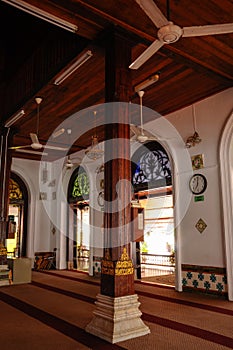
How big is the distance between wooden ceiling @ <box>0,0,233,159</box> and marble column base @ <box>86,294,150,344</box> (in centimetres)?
361

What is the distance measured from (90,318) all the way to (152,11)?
13.8 ft

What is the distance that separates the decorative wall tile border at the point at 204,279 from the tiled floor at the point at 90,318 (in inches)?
9.0

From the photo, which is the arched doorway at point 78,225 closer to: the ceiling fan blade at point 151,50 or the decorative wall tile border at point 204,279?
the decorative wall tile border at point 204,279

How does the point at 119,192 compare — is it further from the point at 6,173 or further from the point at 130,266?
the point at 6,173

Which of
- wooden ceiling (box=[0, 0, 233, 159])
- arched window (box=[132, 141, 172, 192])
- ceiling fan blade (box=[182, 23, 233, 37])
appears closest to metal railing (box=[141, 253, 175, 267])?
arched window (box=[132, 141, 172, 192])

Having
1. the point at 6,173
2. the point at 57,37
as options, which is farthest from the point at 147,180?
the point at 57,37

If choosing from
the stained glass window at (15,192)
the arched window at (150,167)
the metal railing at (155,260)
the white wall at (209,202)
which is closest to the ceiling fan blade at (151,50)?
the white wall at (209,202)

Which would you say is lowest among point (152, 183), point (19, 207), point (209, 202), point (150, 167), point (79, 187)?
point (209, 202)

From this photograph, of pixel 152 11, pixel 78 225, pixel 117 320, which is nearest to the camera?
pixel 152 11

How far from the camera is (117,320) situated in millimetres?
3840

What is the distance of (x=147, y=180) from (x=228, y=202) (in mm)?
3084

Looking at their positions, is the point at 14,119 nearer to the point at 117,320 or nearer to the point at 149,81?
the point at 149,81

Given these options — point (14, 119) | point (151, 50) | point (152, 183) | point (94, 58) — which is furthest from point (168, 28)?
point (152, 183)

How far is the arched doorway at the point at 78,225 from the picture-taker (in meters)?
12.2
